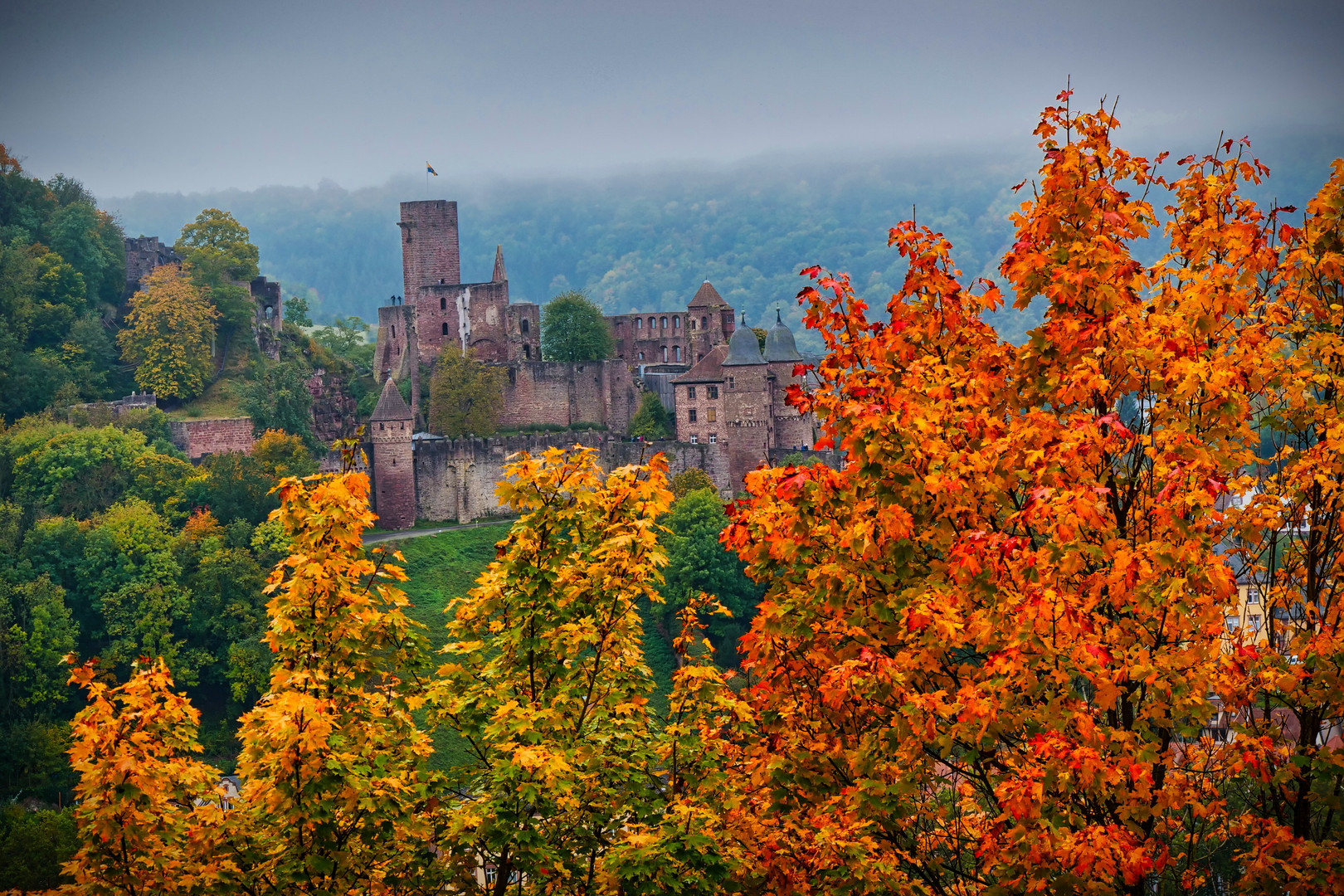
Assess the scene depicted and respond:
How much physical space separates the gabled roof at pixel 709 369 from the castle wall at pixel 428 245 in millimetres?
13180

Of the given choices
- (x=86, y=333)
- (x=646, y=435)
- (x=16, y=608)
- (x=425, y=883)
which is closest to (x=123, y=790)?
(x=425, y=883)

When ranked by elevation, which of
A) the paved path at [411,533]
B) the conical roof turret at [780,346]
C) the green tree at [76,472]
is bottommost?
the paved path at [411,533]

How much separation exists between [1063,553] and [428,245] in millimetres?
56099

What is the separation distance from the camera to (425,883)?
10812mm

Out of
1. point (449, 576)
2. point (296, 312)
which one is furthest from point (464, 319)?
point (296, 312)

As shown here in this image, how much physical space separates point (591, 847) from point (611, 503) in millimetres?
2716

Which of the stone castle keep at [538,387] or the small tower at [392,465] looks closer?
the small tower at [392,465]

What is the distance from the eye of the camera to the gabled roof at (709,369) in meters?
53.3

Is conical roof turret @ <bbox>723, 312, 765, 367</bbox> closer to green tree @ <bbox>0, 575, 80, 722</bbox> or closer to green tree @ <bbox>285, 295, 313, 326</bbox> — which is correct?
green tree @ <bbox>0, 575, 80, 722</bbox>

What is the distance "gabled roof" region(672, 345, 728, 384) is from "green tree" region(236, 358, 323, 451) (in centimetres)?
1502

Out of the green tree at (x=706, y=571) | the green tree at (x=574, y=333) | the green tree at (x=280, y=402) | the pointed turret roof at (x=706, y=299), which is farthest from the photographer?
the pointed turret roof at (x=706, y=299)

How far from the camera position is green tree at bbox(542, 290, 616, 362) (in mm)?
63188

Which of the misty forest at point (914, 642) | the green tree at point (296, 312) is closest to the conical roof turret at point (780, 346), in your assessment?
the green tree at point (296, 312)

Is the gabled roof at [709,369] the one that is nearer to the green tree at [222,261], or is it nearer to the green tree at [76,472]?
the green tree at [222,261]
